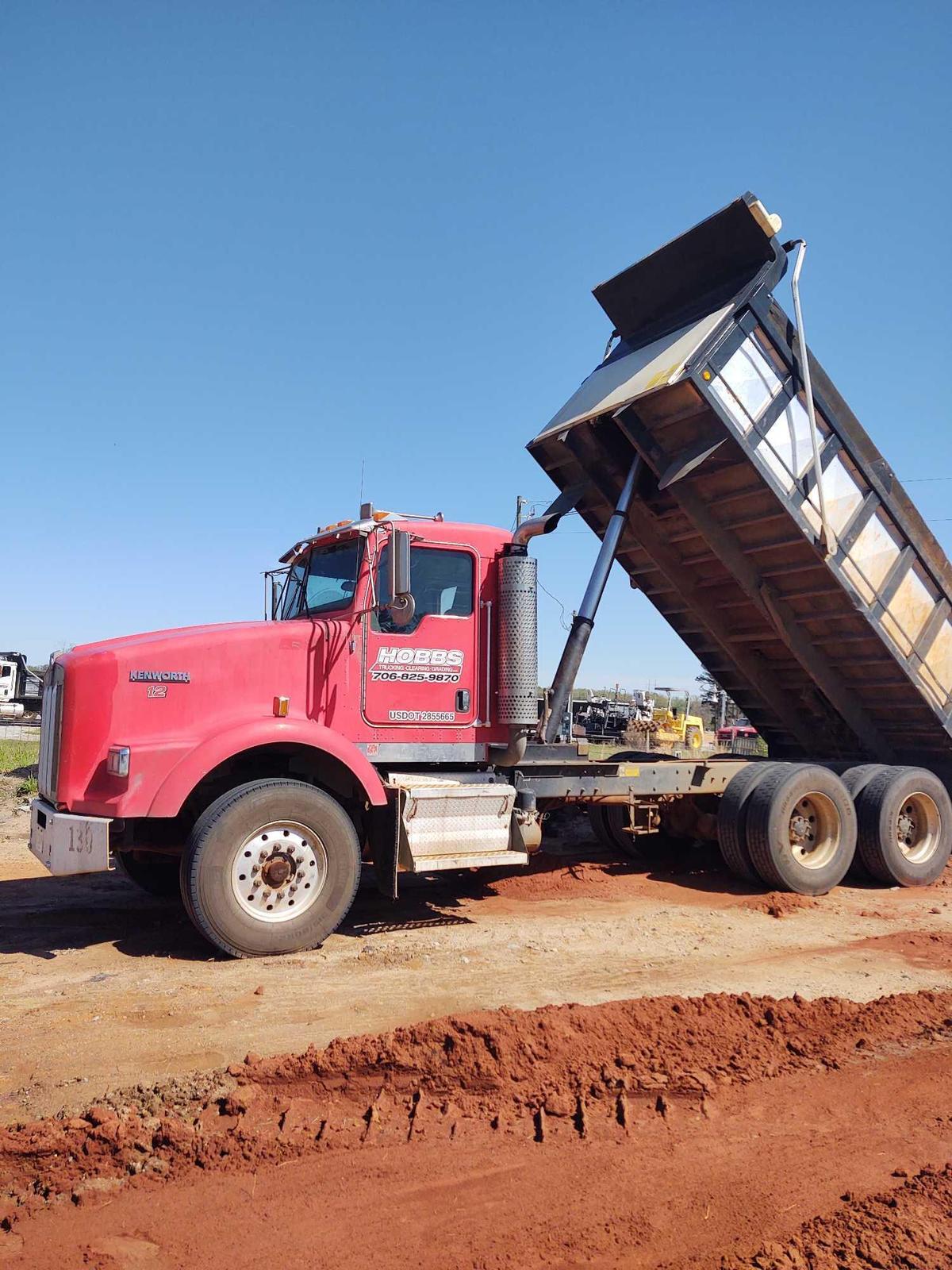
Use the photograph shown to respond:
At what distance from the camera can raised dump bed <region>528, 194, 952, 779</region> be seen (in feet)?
24.6

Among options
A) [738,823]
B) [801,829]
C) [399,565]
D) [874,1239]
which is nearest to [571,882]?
[738,823]

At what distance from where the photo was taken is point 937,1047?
14.6 feet

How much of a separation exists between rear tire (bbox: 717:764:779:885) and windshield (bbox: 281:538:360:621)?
385 cm

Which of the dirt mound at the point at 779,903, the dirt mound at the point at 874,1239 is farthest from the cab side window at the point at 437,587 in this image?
the dirt mound at the point at 874,1239

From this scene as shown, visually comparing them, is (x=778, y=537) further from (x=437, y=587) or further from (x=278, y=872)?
(x=278, y=872)


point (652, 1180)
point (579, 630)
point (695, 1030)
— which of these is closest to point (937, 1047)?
point (695, 1030)

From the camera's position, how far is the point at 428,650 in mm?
6863

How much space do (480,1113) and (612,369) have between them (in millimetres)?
6487

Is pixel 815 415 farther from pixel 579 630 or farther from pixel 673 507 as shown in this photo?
pixel 579 630

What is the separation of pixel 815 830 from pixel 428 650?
160 inches

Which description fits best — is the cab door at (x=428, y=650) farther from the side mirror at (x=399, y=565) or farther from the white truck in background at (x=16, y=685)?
the white truck in background at (x=16, y=685)

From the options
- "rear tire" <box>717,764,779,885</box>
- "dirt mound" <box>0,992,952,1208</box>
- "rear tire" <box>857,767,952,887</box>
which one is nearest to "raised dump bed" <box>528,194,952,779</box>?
"rear tire" <box>857,767,952,887</box>

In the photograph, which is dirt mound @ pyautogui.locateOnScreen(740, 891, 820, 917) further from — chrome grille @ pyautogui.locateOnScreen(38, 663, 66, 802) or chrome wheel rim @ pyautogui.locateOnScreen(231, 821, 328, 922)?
chrome grille @ pyautogui.locateOnScreen(38, 663, 66, 802)

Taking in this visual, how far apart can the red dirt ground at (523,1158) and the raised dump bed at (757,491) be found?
4553mm
